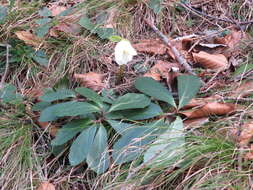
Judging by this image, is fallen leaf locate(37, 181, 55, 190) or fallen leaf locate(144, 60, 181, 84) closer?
fallen leaf locate(37, 181, 55, 190)

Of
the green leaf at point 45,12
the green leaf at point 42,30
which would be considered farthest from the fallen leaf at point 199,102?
the green leaf at point 45,12

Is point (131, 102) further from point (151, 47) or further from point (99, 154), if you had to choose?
point (151, 47)

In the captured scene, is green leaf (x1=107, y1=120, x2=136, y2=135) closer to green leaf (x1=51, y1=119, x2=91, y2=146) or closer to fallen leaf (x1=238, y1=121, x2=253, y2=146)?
green leaf (x1=51, y1=119, x2=91, y2=146)

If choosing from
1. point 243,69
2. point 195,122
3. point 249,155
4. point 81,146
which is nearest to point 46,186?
point 81,146

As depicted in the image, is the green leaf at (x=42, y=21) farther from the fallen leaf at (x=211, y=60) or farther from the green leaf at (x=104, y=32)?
the fallen leaf at (x=211, y=60)

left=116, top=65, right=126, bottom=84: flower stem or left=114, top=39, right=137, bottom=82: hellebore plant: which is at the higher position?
left=114, top=39, right=137, bottom=82: hellebore plant

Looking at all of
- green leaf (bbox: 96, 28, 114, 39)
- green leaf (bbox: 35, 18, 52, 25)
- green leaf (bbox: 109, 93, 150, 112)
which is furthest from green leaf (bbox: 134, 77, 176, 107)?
green leaf (bbox: 35, 18, 52, 25)

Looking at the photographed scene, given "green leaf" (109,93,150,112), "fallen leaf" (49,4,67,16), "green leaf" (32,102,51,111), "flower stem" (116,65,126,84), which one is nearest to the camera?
"green leaf" (109,93,150,112)
